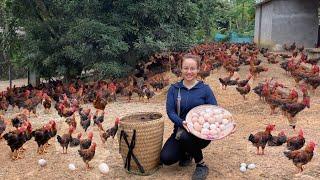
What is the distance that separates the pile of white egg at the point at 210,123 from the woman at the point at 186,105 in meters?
0.23

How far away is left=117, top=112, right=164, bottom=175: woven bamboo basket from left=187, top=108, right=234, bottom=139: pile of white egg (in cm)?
57

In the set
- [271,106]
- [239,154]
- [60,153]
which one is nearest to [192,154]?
[239,154]

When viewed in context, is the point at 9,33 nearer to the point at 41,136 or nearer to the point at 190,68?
the point at 41,136

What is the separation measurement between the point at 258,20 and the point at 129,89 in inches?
537

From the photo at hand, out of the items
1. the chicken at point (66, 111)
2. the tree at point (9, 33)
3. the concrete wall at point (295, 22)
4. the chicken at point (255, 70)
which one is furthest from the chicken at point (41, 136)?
the concrete wall at point (295, 22)

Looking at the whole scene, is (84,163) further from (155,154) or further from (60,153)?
(155,154)

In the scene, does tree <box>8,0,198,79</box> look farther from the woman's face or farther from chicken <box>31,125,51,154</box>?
the woman's face

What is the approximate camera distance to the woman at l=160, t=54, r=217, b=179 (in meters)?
5.58

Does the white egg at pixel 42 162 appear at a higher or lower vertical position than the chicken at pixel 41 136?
lower

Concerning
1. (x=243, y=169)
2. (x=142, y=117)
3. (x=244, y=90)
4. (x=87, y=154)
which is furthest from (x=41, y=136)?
(x=244, y=90)

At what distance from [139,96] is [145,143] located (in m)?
6.55

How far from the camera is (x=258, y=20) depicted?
23734mm

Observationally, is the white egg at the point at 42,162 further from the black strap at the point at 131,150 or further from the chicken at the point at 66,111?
the chicken at the point at 66,111

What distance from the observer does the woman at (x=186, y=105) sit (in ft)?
18.3
